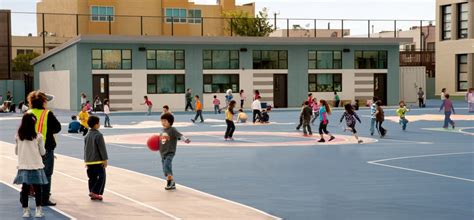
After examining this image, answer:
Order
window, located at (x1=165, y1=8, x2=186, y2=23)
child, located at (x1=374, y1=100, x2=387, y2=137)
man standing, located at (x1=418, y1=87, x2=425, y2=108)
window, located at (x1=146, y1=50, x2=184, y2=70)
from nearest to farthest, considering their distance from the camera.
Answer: child, located at (x1=374, y1=100, x2=387, y2=137)
window, located at (x1=146, y1=50, x2=184, y2=70)
man standing, located at (x1=418, y1=87, x2=425, y2=108)
window, located at (x1=165, y1=8, x2=186, y2=23)

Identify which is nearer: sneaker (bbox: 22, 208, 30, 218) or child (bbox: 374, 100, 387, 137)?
sneaker (bbox: 22, 208, 30, 218)

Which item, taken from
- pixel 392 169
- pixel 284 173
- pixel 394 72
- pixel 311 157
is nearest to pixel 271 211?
pixel 284 173

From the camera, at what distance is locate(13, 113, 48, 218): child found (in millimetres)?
13047

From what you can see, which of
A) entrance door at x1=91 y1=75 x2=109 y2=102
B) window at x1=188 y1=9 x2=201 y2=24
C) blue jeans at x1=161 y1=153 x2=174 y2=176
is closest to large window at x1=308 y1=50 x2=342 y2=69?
entrance door at x1=91 y1=75 x2=109 y2=102

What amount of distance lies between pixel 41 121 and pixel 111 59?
46.8 metres

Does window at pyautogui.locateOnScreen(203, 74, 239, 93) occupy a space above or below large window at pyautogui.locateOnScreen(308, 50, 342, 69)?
below

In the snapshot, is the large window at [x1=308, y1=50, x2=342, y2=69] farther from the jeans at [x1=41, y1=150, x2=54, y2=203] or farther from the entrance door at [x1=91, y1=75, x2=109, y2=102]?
the jeans at [x1=41, y1=150, x2=54, y2=203]

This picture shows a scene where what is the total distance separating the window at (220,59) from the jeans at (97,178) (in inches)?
1889

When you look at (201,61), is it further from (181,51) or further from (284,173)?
(284,173)

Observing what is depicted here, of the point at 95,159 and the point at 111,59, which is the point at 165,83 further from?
the point at 95,159

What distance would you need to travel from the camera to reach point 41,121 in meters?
13.9

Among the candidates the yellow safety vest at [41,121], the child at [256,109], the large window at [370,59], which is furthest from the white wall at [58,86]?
the yellow safety vest at [41,121]

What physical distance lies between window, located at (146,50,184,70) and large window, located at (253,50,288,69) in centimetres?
618

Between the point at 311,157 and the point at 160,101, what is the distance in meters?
38.3
